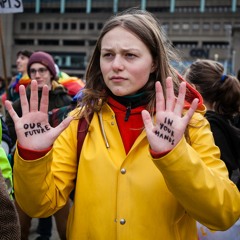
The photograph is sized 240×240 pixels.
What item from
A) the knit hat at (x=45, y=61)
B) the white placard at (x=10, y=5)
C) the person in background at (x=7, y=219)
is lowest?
the person in background at (x=7, y=219)

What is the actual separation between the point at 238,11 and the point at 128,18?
238ft

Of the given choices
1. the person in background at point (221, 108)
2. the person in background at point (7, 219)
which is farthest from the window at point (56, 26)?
the person in background at point (7, 219)

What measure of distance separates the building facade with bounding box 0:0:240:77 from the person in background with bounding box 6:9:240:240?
6622 cm

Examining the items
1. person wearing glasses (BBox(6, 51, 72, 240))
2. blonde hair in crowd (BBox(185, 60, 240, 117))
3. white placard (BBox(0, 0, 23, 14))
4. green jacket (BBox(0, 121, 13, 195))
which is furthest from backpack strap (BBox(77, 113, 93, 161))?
white placard (BBox(0, 0, 23, 14))

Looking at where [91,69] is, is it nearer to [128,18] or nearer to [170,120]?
[128,18]

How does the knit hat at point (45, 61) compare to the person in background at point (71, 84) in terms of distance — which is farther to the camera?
the person in background at point (71, 84)

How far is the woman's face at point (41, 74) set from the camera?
4.80 metres

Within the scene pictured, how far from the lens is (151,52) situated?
2119 millimetres

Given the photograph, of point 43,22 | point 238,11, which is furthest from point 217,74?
point 43,22

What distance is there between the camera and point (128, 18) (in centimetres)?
212

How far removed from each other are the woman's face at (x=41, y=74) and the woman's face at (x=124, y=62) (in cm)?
282

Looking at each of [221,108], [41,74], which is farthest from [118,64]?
[41,74]

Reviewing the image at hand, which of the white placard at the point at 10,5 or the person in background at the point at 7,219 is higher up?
the white placard at the point at 10,5

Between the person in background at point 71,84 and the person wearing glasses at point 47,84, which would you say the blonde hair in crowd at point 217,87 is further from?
the person in background at point 71,84
